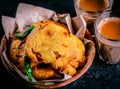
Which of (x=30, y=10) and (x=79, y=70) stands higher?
(x=30, y=10)

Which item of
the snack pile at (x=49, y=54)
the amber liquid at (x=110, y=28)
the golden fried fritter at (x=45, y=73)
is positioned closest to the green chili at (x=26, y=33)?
the snack pile at (x=49, y=54)

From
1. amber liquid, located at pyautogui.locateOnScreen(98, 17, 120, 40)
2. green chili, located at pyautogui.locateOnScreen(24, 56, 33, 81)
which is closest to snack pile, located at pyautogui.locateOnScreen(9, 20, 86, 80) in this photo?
green chili, located at pyautogui.locateOnScreen(24, 56, 33, 81)

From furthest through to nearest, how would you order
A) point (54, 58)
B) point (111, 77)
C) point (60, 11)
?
point (60, 11), point (111, 77), point (54, 58)

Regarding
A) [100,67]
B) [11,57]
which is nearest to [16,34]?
[11,57]

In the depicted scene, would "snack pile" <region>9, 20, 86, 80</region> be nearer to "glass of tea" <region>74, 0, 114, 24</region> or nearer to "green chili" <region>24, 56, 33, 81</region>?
"green chili" <region>24, 56, 33, 81</region>

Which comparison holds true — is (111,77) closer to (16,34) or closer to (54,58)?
(54,58)

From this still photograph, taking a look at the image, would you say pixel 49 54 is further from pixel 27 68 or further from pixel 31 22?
pixel 31 22

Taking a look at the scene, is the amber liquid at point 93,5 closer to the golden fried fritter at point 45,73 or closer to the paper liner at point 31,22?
the paper liner at point 31,22

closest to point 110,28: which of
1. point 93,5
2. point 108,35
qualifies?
point 108,35
